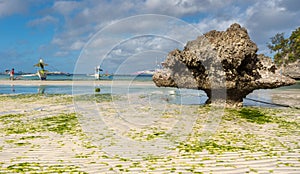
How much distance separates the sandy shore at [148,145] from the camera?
232 inches

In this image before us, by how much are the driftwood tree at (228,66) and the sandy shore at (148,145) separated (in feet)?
12.4

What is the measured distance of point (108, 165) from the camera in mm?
6012

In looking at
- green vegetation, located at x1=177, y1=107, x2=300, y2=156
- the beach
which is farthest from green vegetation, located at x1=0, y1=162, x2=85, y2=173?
green vegetation, located at x1=177, y1=107, x2=300, y2=156

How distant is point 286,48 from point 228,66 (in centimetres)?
5898

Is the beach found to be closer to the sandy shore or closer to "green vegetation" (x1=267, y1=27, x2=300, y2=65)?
the sandy shore

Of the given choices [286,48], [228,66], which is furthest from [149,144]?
[286,48]

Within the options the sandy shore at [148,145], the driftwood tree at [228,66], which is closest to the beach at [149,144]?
the sandy shore at [148,145]

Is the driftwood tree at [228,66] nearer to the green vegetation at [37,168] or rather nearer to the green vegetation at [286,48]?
the green vegetation at [37,168]

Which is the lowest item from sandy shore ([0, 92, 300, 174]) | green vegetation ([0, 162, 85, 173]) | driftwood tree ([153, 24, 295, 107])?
green vegetation ([0, 162, 85, 173])

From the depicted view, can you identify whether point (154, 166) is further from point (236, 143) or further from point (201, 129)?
point (201, 129)

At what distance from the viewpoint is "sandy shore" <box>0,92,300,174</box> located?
19.3 ft

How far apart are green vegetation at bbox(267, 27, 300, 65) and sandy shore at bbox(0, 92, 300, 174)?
57.5m

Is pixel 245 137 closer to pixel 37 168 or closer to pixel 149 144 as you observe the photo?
pixel 149 144

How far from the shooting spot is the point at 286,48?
66562mm
